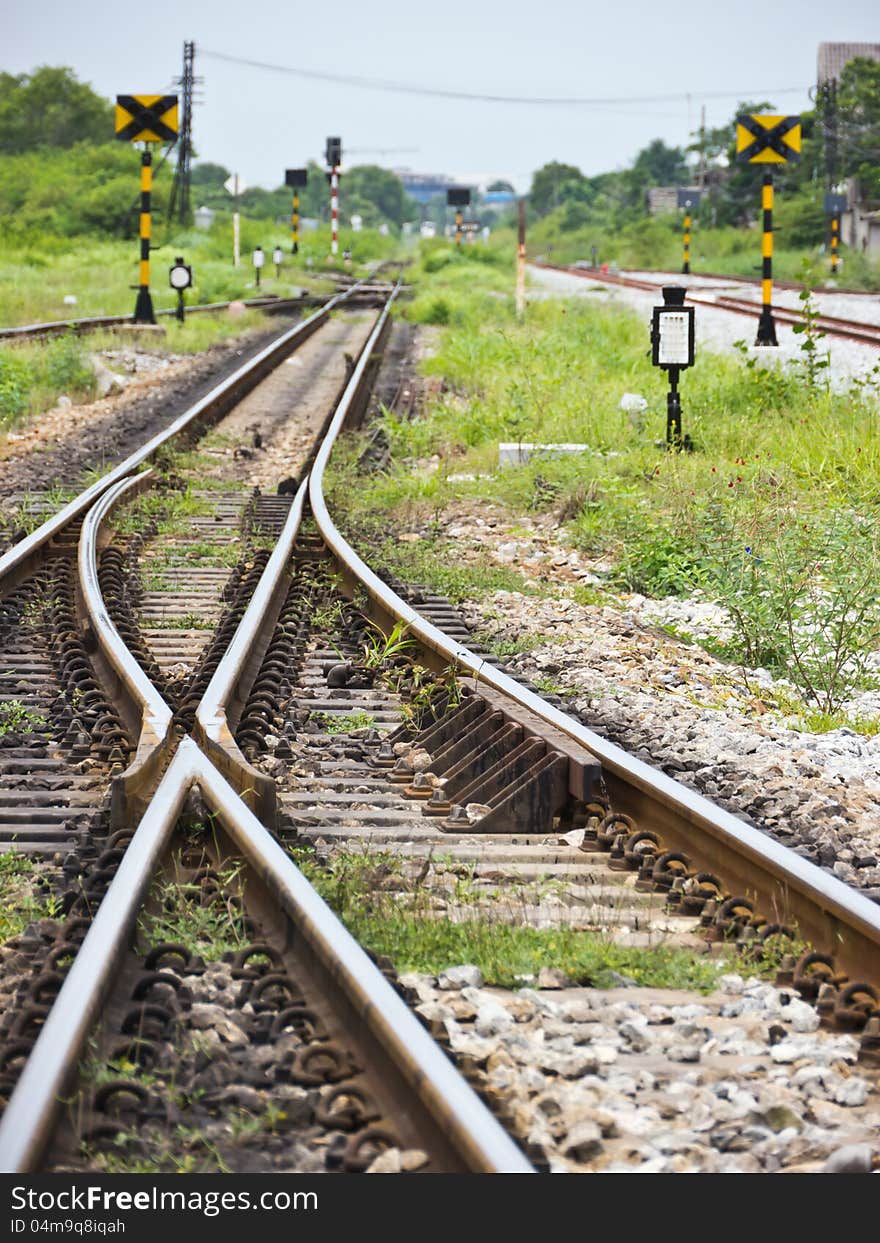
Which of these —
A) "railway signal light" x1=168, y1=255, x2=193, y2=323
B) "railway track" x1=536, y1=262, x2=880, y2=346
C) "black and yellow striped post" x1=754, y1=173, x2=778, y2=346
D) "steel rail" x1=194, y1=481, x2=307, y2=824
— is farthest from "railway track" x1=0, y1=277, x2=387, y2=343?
"steel rail" x1=194, y1=481, x2=307, y2=824

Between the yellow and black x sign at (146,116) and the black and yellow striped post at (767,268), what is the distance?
30.3 feet

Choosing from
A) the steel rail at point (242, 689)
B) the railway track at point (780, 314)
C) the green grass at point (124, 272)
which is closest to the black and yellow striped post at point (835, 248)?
the railway track at point (780, 314)

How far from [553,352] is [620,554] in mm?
9404

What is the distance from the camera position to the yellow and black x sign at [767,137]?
17.4 m

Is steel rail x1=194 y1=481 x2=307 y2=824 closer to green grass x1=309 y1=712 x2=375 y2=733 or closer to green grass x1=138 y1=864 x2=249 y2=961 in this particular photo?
green grass x1=309 y1=712 x2=375 y2=733

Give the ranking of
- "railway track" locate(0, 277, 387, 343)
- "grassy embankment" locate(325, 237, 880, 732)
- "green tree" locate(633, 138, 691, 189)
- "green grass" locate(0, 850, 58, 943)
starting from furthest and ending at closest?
"green tree" locate(633, 138, 691, 189) → "railway track" locate(0, 277, 387, 343) → "grassy embankment" locate(325, 237, 880, 732) → "green grass" locate(0, 850, 58, 943)

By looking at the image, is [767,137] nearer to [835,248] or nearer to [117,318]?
[117,318]

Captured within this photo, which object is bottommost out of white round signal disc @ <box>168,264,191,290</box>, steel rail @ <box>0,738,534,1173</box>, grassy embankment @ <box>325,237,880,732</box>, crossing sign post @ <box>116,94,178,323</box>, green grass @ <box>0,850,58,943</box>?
green grass @ <box>0,850,58,943</box>

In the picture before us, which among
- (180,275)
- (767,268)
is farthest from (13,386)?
(767,268)

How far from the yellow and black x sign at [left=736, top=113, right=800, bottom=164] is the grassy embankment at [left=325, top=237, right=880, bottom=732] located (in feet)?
7.83

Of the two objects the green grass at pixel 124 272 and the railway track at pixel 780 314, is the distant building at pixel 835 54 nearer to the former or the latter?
the green grass at pixel 124 272

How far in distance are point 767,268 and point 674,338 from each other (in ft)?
25.1

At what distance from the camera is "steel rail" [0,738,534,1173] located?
2656 mm
